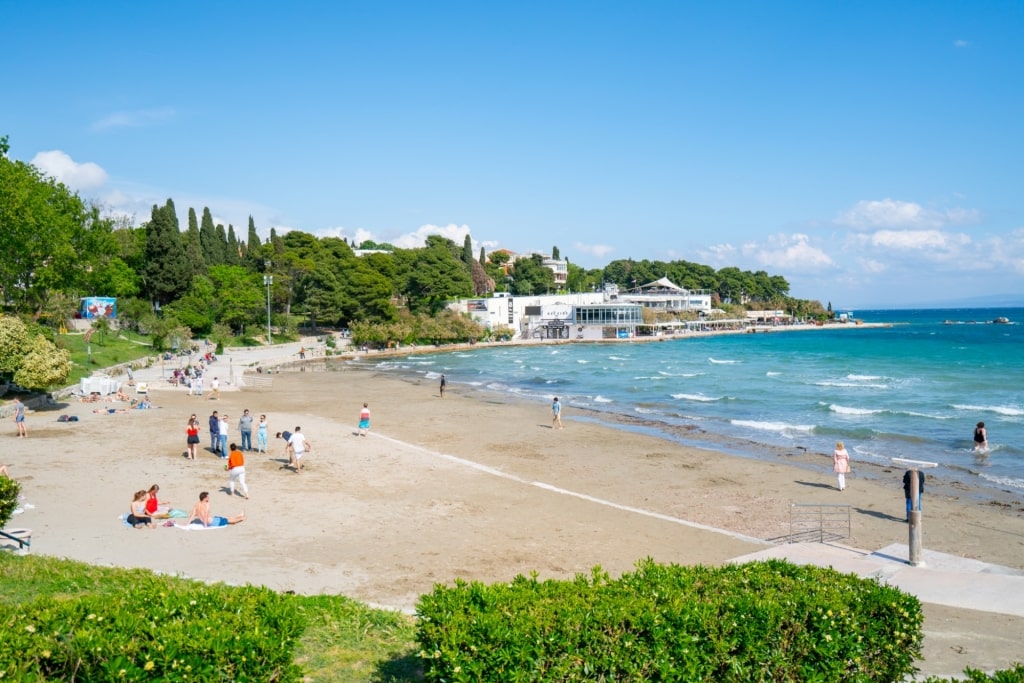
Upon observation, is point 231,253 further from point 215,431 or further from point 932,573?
point 932,573

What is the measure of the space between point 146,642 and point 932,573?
11.8 m

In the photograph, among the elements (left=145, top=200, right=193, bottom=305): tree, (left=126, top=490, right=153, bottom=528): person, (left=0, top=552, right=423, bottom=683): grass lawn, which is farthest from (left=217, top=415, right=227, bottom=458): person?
(left=145, top=200, right=193, bottom=305): tree

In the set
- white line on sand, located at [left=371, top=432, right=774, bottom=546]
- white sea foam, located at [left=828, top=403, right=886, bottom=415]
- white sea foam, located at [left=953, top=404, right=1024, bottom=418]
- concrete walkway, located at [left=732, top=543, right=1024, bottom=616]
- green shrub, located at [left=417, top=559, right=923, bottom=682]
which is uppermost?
green shrub, located at [left=417, top=559, right=923, bottom=682]

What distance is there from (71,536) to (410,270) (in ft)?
301

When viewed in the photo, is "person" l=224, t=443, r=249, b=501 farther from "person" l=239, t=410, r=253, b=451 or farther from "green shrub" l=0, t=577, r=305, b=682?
"green shrub" l=0, t=577, r=305, b=682

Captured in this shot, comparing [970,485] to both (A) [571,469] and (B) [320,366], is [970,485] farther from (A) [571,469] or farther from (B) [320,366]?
(B) [320,366]

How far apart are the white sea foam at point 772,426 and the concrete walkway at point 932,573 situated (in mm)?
18520

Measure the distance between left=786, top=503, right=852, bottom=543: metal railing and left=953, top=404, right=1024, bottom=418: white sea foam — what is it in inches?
879

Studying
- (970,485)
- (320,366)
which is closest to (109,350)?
(320,366)

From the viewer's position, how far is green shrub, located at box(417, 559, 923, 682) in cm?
532

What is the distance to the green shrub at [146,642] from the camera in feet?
17.0

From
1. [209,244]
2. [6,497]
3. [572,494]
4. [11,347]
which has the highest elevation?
[209,244]

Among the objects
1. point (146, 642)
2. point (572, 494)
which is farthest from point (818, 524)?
point (146, 642)

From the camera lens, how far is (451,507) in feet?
56.3
